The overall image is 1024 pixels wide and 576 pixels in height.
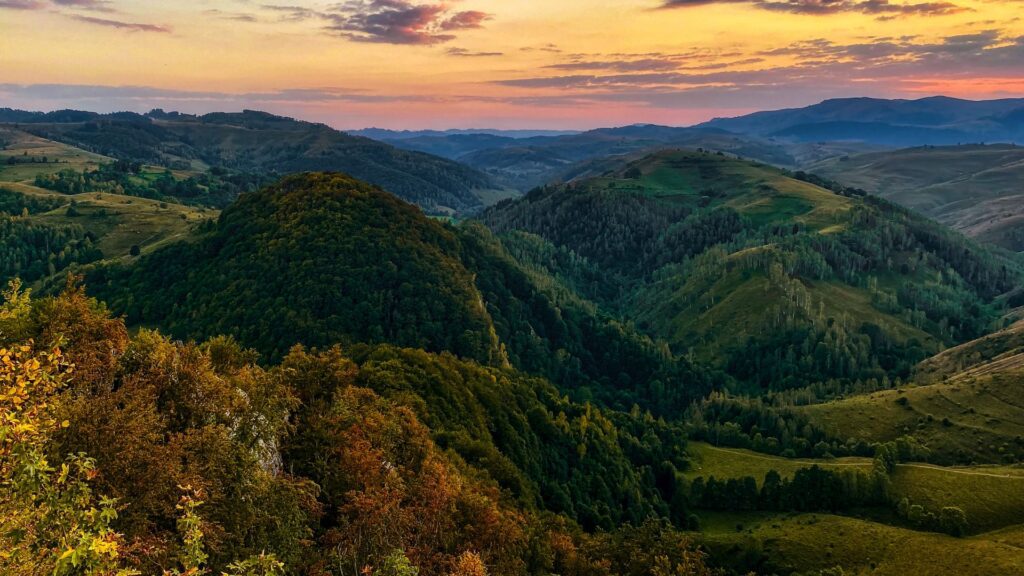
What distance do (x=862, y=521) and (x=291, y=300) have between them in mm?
196392

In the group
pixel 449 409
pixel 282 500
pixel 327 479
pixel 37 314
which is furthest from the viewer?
pixel 449 409

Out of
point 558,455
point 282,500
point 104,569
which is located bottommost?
point 558,455

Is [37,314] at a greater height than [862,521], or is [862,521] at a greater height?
[37,314]

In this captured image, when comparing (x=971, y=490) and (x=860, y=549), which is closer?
(x=860, y=549)

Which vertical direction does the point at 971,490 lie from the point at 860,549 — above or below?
above

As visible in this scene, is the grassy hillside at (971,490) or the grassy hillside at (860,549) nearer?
the grassy hillside at (860,549)

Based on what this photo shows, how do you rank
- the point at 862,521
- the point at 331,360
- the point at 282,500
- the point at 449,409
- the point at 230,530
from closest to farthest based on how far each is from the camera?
the point at 230,530, the point at 282,500, the point at 331,360, the point at 449,409, the point at 862,521

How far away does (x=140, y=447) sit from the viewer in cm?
3388

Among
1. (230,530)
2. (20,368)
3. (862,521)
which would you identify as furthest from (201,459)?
(862,521)

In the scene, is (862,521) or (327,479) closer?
(327,479)

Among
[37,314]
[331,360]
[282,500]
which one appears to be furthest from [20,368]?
[331,360]

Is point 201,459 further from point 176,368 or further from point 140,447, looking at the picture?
point 176,368

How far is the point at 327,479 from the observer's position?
55.4 meters

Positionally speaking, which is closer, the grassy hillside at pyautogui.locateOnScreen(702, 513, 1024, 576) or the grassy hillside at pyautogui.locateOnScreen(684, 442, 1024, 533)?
the grassy hillside at pyautogui.locateOnScreen(702, 513, 1024, 576)
